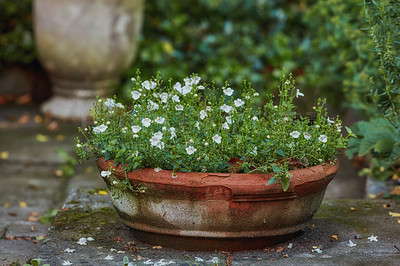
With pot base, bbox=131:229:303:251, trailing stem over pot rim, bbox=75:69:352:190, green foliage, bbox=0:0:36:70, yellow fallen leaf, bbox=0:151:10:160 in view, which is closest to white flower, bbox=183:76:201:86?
trailing stem over pot rim, bbox=75:69:352:190

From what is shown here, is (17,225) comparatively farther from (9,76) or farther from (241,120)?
(9,76)

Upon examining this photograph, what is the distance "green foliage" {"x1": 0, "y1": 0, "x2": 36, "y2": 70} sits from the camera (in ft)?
18.7

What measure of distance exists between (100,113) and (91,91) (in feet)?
10.4

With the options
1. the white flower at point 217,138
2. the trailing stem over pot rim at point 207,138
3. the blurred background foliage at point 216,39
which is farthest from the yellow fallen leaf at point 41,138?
the white flower at point 217,138

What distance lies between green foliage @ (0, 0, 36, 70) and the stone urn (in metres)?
0.54

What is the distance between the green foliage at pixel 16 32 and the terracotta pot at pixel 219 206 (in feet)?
12.8

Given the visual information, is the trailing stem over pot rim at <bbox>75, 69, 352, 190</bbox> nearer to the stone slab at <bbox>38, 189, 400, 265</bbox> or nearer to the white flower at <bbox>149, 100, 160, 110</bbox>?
the white flower at <bbox>149, 100, 160, 110</bbox>

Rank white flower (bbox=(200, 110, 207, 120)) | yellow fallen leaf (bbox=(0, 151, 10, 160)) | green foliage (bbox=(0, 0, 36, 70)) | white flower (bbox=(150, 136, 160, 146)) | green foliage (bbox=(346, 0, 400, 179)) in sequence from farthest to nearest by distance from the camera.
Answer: green foliage (bbox=(0, 0, 36, 70)), yellow fallen leaf (bbox=(0, 151, 10, 160)), green foliage (bbox=(346, 0, 400, 179)), white flower (bbox=(200, 110, 207, 120)), white flower (bbox=(150, 136, 160, 146))

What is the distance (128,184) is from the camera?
213cm

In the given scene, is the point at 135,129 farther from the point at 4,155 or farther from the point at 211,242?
the point at 4,155

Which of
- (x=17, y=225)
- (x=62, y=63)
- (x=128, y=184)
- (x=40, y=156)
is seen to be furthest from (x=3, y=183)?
(x=128, y=184)

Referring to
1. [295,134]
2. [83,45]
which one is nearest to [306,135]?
[295,134]

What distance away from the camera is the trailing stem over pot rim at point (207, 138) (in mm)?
2096

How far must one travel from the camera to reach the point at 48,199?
143 inches
